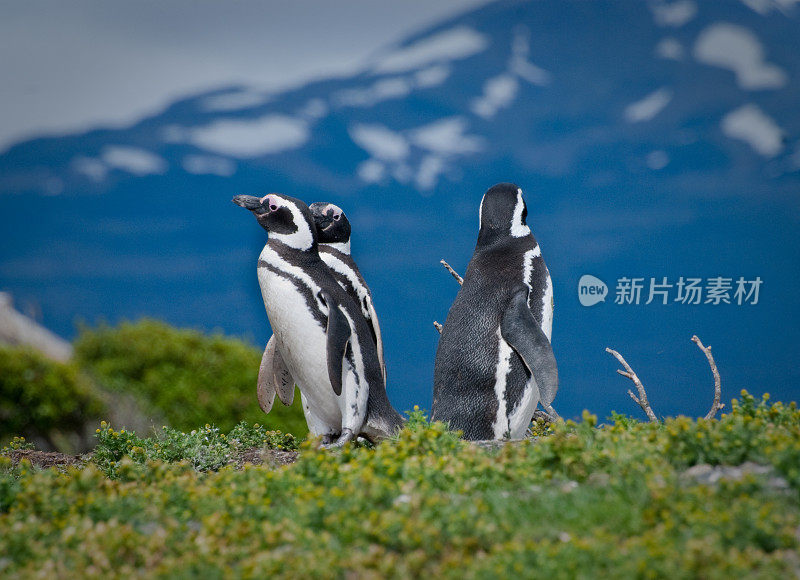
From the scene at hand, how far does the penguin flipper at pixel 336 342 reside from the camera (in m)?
4.46

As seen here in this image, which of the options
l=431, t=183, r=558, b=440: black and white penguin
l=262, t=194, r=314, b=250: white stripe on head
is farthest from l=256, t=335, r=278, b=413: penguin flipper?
l=431, t=183, r=558, b=440: black and white penguin

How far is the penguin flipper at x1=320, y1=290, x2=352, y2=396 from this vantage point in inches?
175

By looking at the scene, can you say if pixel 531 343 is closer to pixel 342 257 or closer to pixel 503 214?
pixel 503 214

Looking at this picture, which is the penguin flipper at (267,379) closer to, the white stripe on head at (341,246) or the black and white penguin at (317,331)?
the black and white penguin at (317,331)

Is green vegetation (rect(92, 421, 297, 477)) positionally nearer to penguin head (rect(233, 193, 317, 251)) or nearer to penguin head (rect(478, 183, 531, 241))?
penguin head (rect(233, 193, 317, 251))

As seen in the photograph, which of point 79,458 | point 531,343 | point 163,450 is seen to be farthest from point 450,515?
point 79,458

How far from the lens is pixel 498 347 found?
175 inches

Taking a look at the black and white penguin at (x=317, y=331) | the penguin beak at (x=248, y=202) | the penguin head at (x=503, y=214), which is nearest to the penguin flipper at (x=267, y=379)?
the black and white penguin at (x=317, y=331)

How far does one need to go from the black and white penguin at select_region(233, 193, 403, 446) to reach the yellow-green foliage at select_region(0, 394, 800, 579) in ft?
3.86

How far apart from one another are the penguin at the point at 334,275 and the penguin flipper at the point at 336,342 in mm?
484

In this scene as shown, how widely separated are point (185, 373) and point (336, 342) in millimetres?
4122

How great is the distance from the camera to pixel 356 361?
4684 millimetres

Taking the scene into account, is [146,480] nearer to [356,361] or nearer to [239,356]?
[356,361]

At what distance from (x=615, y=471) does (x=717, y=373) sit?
2790 millimetres
